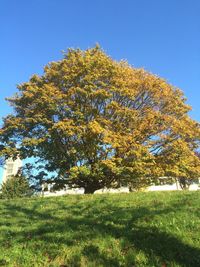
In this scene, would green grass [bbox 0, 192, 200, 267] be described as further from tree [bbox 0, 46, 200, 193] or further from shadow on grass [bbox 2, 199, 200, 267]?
tree [bbox 0, 46, 200, 193]

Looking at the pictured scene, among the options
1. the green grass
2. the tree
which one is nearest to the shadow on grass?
the green grass

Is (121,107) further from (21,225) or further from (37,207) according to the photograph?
(21,225)

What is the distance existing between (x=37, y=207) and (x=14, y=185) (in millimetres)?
44926

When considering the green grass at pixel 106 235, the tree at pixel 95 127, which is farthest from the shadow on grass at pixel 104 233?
the tree at pixel 95 127

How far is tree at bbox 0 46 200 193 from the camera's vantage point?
2452 cm

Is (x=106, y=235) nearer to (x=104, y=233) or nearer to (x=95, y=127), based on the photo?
(x=104, y=233)

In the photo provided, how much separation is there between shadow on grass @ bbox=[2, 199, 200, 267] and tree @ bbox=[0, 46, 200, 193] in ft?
38.6

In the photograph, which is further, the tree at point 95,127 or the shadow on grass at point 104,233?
the tree at point 95,127

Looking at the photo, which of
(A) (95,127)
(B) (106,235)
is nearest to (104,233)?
(B) (106,235)

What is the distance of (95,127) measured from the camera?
23.3 metres

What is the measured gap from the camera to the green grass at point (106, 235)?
296 inches

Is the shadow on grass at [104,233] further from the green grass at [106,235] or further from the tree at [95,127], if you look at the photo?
the tree at [95,127]

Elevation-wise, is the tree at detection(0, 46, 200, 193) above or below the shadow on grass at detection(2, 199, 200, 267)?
above

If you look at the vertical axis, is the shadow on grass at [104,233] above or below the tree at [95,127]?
below
